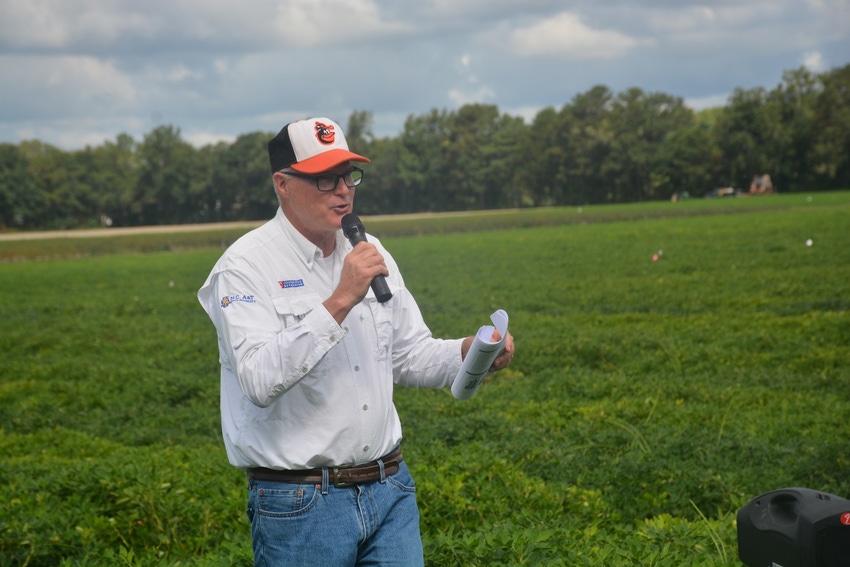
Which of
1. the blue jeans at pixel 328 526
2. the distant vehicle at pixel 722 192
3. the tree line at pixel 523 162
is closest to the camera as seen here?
the blue jeans at pixel 328 526

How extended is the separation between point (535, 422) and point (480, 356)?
6546 mm

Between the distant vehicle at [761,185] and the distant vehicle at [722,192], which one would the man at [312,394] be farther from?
the distant vehicle at [722,192]

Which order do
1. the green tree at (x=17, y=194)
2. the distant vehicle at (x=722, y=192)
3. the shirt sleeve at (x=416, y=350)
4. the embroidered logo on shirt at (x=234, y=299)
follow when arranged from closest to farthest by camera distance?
the embroidered logo on shirt at (x=234, y=299) < the shirt sleeve at (x=416, y=350) < the distant vehicle at (x=722, y=192) < the green tree at (x=17, y=194)

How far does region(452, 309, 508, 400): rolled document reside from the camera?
135 inches

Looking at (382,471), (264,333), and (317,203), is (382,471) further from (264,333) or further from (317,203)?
(317,203)

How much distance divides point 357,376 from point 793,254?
25178 millimetres

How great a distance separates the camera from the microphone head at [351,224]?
3545mm

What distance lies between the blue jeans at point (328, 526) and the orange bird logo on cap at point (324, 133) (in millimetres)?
1284

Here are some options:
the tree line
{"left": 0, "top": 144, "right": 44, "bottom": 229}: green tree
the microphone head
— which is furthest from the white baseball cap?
{"left": 0, "top": 144, "right": 44, "bottom": 229}: green tree

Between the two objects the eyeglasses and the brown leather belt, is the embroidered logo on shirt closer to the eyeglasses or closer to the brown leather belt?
the eyeglasses

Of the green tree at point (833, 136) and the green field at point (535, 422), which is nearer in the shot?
the green field at point (535, 422)

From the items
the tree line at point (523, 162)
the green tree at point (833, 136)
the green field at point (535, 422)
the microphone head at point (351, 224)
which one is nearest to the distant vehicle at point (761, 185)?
the tree line at point (523, 162)

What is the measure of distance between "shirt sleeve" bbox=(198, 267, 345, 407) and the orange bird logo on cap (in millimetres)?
574

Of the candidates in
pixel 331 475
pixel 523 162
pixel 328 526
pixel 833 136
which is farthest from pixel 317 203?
pixel 523 162
